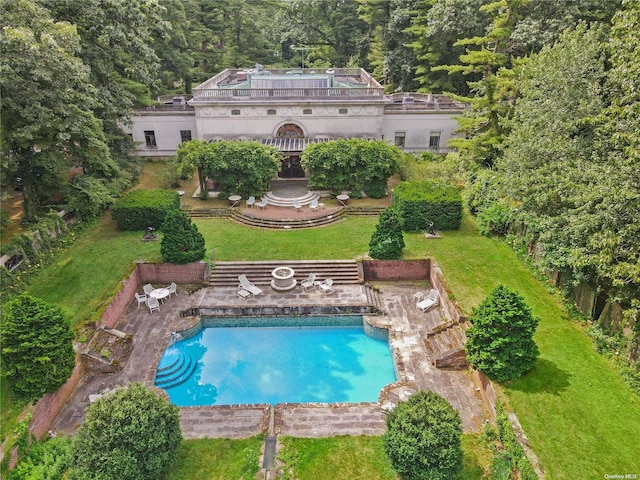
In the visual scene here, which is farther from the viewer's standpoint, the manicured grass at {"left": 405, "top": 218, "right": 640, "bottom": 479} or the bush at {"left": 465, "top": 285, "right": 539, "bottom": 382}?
the bush at {"left": 465, "top": 285, "right": 539, "bottom": 382}

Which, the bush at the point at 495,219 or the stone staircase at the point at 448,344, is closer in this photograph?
the stone staircase at the point at 448,344

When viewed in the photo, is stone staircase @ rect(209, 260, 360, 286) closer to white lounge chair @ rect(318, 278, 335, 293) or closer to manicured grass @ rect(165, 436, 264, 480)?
white lounge chair @ rect(318, 278, 335, 293)

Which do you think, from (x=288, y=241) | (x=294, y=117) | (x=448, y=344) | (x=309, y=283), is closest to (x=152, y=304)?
(x=309, y=283)

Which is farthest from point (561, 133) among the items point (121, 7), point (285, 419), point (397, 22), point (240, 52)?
point (240, 52)

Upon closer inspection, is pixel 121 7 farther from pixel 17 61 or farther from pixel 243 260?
pixel 243 260

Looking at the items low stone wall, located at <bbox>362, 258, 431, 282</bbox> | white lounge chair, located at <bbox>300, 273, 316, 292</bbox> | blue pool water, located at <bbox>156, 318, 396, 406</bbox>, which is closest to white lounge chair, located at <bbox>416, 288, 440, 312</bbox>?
low stone wall, located at <bbox>362, 258, 431, 282</bbox>

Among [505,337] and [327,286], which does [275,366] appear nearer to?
[327,286]

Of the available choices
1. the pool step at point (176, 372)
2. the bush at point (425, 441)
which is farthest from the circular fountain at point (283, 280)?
the bush at point (425, 441)

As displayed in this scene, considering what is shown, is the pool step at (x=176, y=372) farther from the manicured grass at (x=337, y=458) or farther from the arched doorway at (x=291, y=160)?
the arched doorway at (x=291, y=160)
